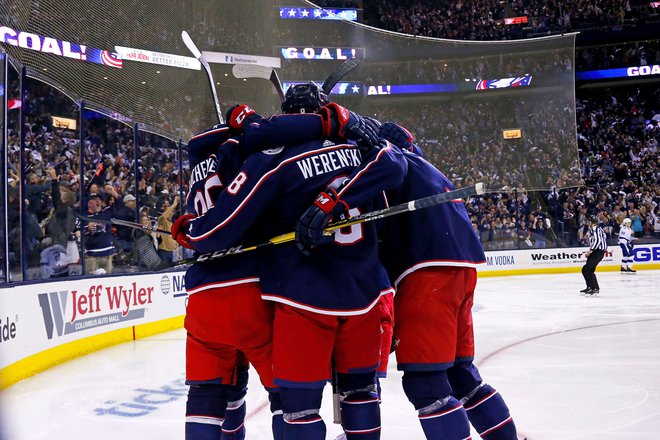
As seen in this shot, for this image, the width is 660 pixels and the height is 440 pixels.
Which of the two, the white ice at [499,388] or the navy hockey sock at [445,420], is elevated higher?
the navy hockey sock at [445,420]

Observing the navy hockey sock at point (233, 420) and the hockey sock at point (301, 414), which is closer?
the hockey sock at point (301, 414)

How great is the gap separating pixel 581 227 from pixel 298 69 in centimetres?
763

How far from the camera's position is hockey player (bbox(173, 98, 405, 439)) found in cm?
170

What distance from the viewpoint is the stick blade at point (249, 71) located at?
6043mm

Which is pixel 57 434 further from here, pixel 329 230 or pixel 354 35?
pixel 354 35

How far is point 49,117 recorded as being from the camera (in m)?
5.39

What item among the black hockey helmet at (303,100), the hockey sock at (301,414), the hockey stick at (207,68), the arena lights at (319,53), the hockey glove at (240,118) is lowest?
the hockey sock at (301,414)

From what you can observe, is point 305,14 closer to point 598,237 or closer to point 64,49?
point 64,49

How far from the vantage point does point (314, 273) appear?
5.71 ft

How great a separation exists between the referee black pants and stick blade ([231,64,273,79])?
4995mm

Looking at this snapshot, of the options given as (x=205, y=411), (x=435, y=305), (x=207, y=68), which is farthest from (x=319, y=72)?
(x=205, y=411)

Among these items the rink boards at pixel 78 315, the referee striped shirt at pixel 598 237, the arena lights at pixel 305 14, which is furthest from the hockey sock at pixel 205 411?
the referee striped shirt at pixel 598 237

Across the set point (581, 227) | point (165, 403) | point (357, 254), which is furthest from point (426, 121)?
point (357, 254)

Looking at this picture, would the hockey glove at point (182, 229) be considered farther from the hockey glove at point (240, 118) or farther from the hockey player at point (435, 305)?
the hockey player at point (435, 305)
